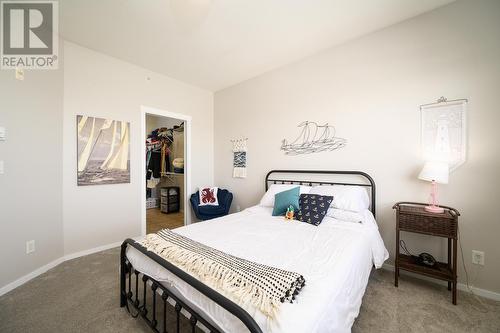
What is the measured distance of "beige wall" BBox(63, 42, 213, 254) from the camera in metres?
2.60

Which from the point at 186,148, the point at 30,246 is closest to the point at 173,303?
the point at 30,246

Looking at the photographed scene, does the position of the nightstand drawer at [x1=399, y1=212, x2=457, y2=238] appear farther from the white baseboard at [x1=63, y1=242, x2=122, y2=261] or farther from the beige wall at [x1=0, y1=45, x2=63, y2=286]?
the beige wall at [x1=0, y1=45, x2=63, y2=286]

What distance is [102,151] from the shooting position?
2.84m

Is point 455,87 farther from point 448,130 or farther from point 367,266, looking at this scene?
point 367,266

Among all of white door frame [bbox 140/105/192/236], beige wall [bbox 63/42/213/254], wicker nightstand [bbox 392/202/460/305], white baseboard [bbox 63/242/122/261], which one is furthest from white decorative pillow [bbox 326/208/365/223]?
white baseboard [bbox 63/242/122/261]

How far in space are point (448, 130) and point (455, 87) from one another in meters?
0.42

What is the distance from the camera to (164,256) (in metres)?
1.37

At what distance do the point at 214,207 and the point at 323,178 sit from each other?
1.88m

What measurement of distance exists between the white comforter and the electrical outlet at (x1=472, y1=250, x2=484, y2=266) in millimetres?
815

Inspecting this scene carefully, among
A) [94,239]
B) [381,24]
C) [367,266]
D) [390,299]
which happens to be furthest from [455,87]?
[94,239]

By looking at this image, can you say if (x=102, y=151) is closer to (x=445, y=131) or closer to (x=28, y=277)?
(x=28, y=277)

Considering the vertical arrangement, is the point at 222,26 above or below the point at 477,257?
above

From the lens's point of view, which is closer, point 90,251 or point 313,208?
point 313,208

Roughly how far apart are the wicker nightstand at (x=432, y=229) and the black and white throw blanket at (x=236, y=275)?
1540mm
